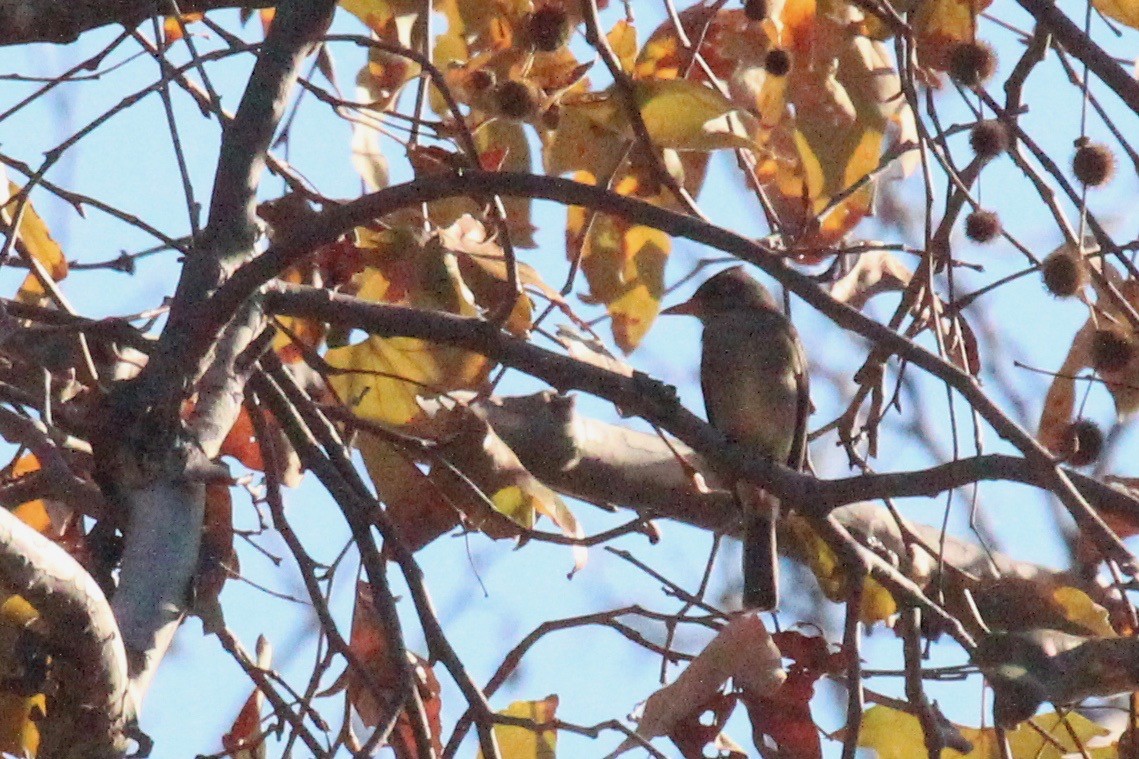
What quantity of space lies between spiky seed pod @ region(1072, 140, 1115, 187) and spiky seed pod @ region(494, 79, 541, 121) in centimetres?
109

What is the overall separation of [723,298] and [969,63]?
2.86 metres

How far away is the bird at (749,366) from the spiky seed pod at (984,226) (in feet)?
6.41

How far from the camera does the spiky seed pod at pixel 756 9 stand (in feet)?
10.4

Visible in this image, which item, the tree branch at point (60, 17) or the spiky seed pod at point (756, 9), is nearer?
the tree branch at point (60, 17)

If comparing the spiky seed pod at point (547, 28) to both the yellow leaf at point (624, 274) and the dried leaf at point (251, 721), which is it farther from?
the dried leaf at point (251, 721)

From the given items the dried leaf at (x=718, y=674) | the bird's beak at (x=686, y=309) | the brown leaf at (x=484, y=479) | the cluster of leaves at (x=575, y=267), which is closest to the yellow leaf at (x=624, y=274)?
the cluster of leaves at (x=575, y=267)

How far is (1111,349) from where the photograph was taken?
292 centimetres

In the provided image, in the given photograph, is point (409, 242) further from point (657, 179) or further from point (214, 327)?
point (214, 327)

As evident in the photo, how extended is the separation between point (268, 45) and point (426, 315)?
1.90 ft

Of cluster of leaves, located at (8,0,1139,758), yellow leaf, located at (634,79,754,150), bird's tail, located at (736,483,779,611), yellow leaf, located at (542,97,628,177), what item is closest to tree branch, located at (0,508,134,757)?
cluster of leaves, located at (8,0,1139,758)

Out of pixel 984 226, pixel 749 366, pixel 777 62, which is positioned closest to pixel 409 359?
pixel 777 62

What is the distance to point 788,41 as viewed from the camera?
322 centimetres

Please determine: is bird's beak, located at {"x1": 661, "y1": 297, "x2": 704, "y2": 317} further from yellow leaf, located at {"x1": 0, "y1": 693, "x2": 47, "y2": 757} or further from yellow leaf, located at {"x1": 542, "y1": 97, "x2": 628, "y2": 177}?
yellow leaf, located at {"x1": 0, "y1": 693, "x2": 47, "y2": 757}

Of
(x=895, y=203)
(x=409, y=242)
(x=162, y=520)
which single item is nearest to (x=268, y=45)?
(x=409, y=242)
